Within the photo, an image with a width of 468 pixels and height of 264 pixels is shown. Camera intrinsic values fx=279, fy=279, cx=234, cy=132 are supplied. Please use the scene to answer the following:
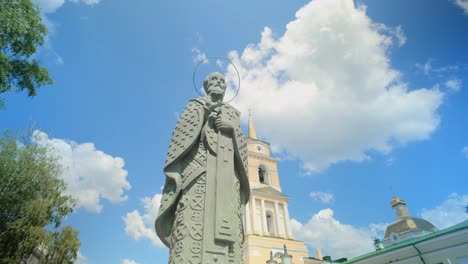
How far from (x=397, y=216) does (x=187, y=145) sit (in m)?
49.4

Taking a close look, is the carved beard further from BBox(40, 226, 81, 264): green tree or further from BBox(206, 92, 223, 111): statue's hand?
BBox(40, 226, 81, 264): green tree

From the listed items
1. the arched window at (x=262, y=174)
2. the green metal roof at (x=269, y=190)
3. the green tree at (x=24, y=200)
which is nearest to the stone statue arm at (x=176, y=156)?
the green tree at (x=24, y=200)

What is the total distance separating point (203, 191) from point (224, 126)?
105 centimetres

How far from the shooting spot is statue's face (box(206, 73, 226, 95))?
14.9 ft

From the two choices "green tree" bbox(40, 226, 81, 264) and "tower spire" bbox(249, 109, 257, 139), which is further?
"tower spire" bbox(249, 109, 257, 139)

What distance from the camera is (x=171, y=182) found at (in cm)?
399

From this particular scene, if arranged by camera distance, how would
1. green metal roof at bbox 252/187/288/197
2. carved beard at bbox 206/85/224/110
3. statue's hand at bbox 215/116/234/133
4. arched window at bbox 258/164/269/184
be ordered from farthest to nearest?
arched window at bbox 258/164/269/184, green metal roof at bbox 252/187/288/197, carved beard at bbox 206/85/224/110, statue's hand at bbox 215/116/234/133

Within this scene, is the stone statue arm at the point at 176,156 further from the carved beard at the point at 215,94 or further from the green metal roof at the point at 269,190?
the green metal roof at the point at 269,190

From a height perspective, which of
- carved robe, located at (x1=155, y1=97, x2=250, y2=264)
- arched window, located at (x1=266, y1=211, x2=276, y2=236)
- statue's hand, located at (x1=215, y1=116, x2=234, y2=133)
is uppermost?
arched window, located at (x1=266, y1=211, x2=276, y2=236)

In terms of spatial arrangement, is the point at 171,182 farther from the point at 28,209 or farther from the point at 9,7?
the point at 28,209

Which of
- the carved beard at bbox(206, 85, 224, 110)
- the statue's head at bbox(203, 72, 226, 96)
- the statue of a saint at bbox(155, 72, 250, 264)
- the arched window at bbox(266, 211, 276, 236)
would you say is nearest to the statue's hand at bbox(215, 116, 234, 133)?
the statue of a saint at bbox(155, 72, 250, 264)

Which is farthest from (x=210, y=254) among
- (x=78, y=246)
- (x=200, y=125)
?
(x=78, y=246)

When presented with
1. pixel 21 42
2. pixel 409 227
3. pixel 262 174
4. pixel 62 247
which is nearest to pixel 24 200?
pixel 62 247

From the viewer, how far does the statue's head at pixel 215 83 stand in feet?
14.9
